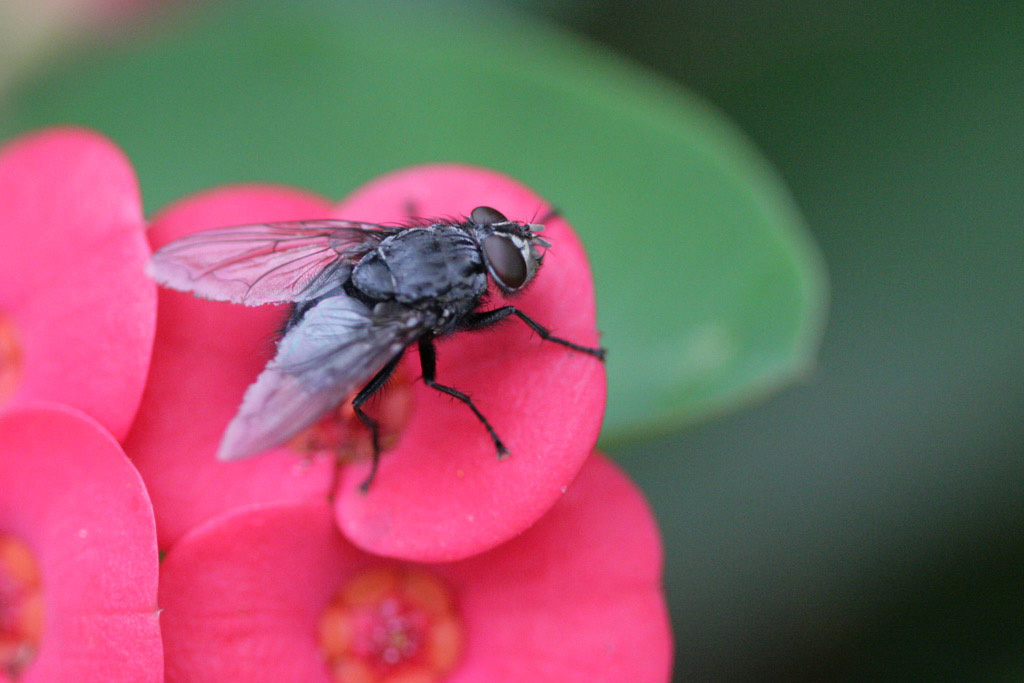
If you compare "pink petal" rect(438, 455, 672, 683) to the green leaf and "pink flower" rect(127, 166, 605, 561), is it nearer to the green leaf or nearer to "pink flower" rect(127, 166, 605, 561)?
"pink flower" rect(127, 166, 605, 561)

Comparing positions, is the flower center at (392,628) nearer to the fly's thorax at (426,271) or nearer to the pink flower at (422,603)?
the pink flower at (422,603)

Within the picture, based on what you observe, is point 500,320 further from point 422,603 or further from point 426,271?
point 422,603

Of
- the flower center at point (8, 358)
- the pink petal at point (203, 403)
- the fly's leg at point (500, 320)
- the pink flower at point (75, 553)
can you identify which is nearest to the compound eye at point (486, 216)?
the fly's leg at point (500, 320)

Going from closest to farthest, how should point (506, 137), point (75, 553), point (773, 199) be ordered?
1. point (75, 553)
2. point (773, 199)
3. point (506, 137)

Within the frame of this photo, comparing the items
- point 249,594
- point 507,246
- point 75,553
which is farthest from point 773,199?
point 75,553

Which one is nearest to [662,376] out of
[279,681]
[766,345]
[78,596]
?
[766,345]

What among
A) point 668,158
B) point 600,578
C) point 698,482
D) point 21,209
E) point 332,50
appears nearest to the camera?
point 600,578

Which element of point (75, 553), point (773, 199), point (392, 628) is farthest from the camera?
point (773, 199)

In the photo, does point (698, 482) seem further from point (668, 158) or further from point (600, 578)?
point (600, 578)

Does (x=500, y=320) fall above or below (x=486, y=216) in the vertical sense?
below
